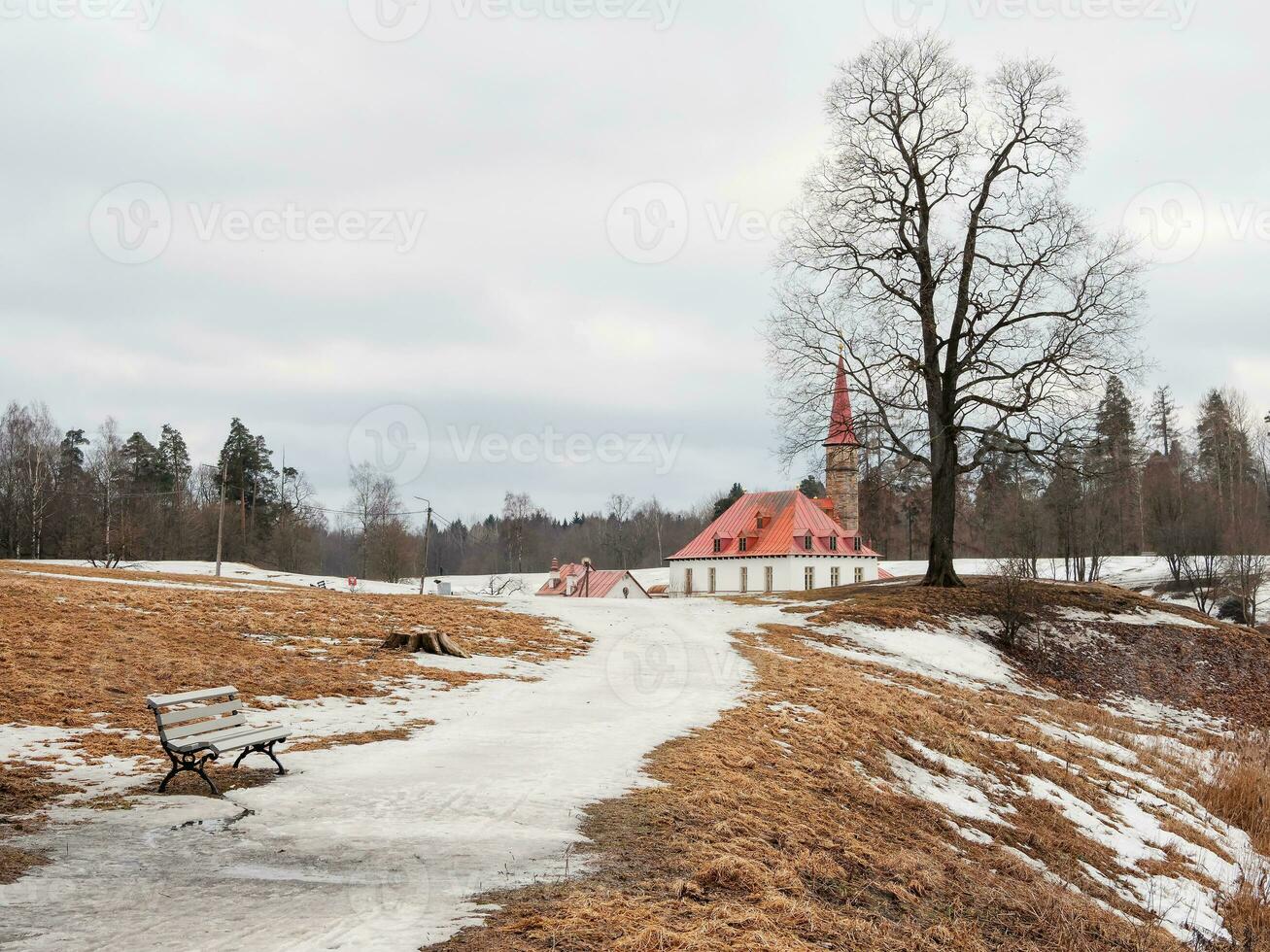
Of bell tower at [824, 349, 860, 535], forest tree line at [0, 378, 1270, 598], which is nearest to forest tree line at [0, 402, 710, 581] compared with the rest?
forest tree line at [0, 378, 1270, 598]

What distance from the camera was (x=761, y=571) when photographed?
58594 millimetres

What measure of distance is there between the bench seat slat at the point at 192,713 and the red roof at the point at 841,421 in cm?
2430

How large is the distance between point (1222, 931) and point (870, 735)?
468cm

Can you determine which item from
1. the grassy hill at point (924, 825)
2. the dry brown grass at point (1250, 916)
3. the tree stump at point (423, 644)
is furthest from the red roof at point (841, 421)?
the dry brown grass at point (1250, 916)

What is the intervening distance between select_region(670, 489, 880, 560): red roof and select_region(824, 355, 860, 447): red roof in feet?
79.9

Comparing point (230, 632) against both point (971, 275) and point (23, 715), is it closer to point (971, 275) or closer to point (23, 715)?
point (23, 715)

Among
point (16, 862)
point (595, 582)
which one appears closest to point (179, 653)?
point (16, 862)

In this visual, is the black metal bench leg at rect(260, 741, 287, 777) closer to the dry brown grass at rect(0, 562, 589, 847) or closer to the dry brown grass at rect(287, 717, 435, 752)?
the dry brown grass at rect(0, 562, 589, 847)

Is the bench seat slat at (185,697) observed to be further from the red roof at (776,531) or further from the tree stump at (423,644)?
the red roof at (776,531)

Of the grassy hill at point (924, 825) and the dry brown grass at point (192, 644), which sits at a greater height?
the dry brown grass at point (192, 644)

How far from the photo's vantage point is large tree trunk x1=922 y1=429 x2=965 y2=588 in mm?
32500

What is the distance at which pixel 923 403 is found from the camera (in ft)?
102

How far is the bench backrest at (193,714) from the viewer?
333 inches

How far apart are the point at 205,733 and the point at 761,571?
51.2m
